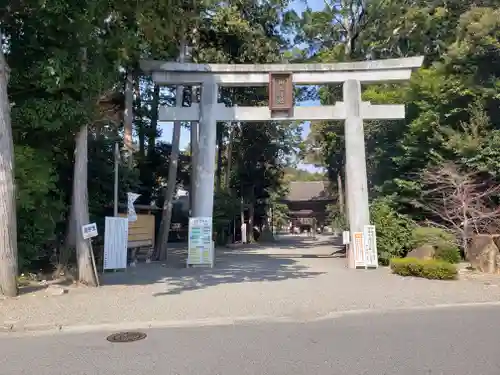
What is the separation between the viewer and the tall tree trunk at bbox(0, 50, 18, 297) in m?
9.93

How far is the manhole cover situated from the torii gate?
981 cm

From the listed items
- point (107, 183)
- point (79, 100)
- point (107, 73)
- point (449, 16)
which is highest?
point (449, 16)

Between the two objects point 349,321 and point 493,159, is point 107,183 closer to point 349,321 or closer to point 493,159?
point 349,321

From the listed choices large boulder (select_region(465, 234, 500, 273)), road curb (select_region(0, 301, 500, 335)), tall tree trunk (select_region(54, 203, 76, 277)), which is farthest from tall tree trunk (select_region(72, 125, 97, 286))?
large boulder (select_region(465, 234, 500, 273))

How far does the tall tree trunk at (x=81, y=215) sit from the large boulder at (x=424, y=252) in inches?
413

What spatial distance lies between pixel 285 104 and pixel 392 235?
6276mm

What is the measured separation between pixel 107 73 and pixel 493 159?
45.6ft

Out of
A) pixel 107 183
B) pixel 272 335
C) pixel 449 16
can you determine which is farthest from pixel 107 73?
pixel 449 16

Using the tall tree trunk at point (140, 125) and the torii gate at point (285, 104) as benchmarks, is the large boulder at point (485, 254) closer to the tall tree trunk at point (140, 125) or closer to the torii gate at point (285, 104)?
the torii gate at point (285, 104)

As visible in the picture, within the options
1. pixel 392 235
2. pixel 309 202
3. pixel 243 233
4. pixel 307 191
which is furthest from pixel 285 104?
pixel 307 191

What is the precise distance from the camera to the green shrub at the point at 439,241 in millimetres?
15562

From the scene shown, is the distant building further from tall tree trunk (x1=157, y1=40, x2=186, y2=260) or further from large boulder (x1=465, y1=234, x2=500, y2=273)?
large boulder (x1=465, y1=234, x2=500, y2=273)

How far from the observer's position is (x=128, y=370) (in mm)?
5312

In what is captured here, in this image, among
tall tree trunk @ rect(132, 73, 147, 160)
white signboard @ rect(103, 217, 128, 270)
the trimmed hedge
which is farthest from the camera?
tall tree trunk @ rect(132, 73, 147, 160)
